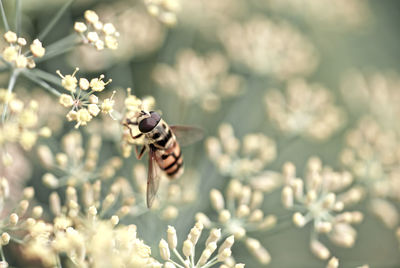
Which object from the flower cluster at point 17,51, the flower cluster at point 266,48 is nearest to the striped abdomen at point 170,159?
the flower cluster at point 17,51

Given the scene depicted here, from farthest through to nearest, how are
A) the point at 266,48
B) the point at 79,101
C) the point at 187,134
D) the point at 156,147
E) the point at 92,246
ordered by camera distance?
the point at 266,48 < the point at 187,134 < the point at 156,147 < the point at 79,101 < the point at 92,246

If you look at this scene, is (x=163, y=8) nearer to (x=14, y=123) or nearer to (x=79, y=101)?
(x=79, y=101)

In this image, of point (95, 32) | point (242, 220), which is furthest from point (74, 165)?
point (242, 220)

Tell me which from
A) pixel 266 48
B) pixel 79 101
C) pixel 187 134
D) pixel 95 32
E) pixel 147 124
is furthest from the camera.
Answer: pixel 266 48

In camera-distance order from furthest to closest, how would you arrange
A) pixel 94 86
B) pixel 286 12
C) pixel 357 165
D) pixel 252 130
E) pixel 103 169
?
1. pixel 286 12
2. pixel 252 130
3. pixel 357 165
4. pixel 103 169
5. pixel 94 86

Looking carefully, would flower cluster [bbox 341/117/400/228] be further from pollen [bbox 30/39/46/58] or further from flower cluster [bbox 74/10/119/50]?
pollen [bbox 30/39/46/58]

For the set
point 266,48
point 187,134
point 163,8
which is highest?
point 266,48

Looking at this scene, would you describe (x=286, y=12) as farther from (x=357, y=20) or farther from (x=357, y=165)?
(x=357, y=165)

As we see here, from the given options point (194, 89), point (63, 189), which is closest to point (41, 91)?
point (63, 189)
